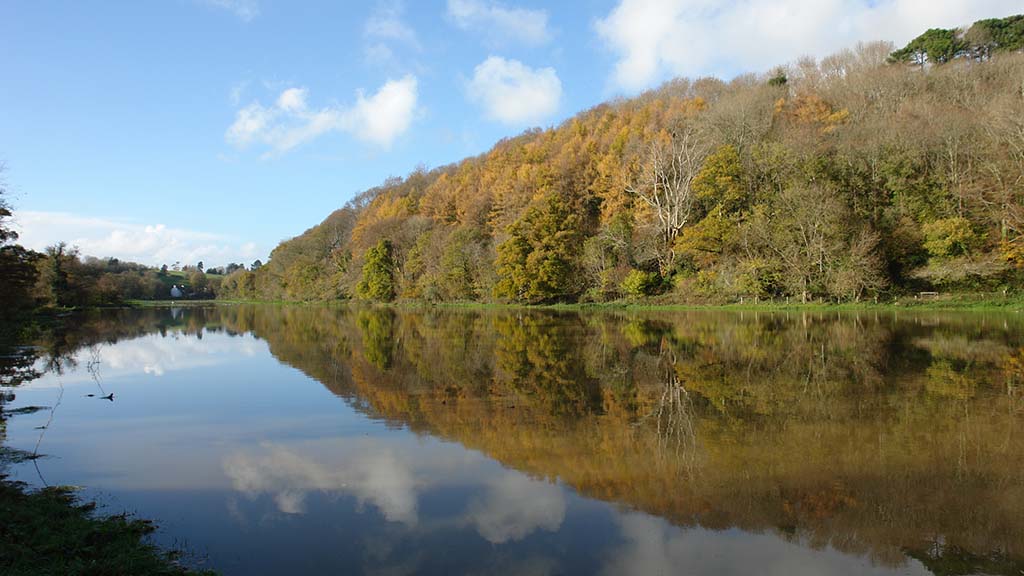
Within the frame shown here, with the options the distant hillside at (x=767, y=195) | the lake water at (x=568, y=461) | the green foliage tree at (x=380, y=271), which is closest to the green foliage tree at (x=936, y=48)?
the distant hillside at (x=767, y=195)

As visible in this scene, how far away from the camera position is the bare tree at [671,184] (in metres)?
42.4

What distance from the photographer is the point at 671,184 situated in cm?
4456

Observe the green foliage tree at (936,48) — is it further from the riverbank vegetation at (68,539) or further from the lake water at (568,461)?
the riverbank vegetation at (68,539)

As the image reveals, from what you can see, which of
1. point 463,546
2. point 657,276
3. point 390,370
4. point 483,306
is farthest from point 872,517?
point 483,306

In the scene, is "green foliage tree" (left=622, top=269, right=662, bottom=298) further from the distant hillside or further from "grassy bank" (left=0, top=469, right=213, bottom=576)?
"grassy bank" (left=0, top=469, right=213, bottom=576)

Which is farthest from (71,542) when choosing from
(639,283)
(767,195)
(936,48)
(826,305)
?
(936,48)

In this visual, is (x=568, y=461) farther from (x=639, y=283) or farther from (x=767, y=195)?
(x=767, y=195)

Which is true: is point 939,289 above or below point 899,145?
below

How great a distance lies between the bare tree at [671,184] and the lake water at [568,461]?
26.9 metres

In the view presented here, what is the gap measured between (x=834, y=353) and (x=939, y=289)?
76.1 ft

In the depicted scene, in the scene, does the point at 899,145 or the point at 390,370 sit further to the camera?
the point at 899,145

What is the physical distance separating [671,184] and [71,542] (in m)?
44.4

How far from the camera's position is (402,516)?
5867 millimetres

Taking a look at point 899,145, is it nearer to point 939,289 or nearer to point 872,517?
point 939,289
